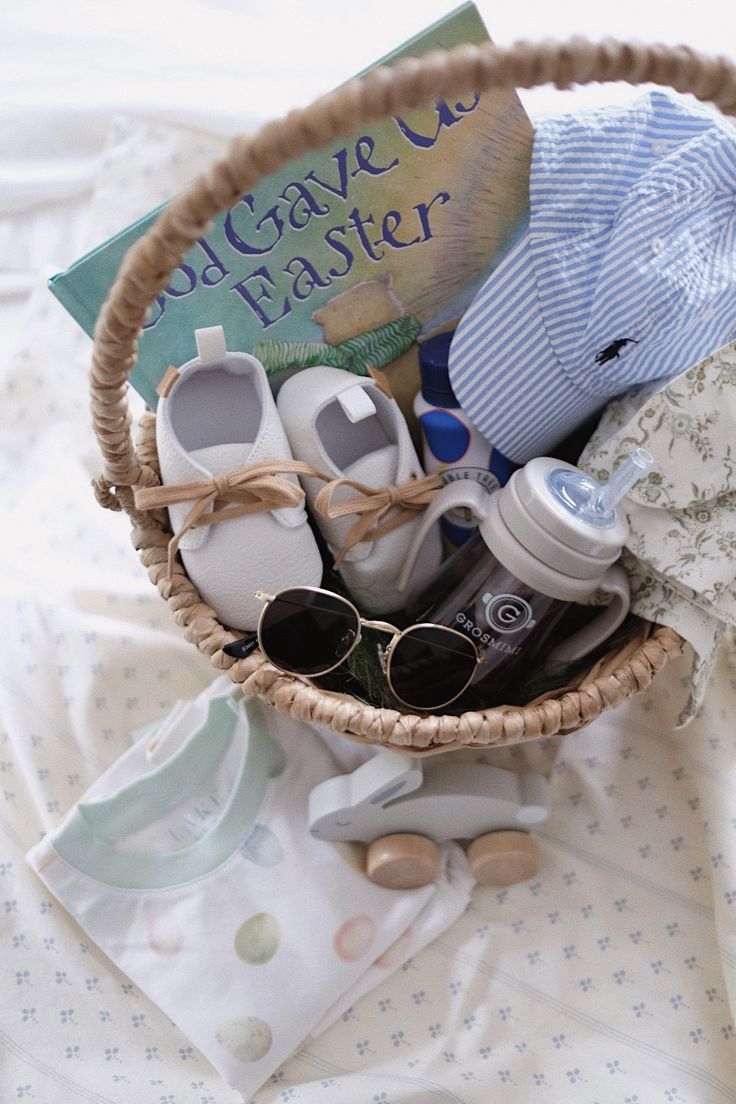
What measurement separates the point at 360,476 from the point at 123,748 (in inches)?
12.7

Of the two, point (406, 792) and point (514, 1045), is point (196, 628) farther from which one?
point (514, 1045)

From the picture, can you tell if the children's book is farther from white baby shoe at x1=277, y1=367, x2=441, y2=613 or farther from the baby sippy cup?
the baby sippy cup

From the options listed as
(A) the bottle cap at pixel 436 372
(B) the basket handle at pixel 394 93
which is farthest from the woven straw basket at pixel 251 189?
(A) the bottle cap at pixel 436 372

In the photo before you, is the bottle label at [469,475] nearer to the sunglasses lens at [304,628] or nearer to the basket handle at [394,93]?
the sunglasses lens at [304,628]

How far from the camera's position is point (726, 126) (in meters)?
0.69

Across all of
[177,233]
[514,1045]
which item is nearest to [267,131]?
[177,233]

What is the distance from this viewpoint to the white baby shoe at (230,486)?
0.66m

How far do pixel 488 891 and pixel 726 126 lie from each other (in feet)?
1.97

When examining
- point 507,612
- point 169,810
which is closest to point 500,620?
point 507,612

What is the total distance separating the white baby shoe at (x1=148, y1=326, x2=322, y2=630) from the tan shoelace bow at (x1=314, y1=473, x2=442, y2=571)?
23mm

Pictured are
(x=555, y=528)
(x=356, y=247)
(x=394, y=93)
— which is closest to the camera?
(x=394, y=93)

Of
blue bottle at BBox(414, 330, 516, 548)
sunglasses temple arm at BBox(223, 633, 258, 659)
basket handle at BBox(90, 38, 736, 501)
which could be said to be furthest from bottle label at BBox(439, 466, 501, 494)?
basket handle at BBox(90, 38, 736, 501)

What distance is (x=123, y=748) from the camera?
0.83m

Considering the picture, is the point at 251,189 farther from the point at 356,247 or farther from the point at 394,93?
the point at 356,247
